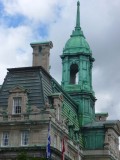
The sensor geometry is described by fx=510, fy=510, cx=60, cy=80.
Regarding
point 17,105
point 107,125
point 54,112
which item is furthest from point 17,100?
point 107,125

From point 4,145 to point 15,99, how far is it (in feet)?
19.0

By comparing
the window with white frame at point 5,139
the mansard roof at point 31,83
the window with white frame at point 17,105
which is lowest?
the window with white frame at point 5,139

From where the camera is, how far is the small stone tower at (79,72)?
8225cm

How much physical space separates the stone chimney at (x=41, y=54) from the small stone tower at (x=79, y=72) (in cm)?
1278

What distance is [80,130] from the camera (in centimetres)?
7806

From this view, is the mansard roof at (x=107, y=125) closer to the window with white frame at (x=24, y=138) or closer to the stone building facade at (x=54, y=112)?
the stone building facade at (x=54, y=112)

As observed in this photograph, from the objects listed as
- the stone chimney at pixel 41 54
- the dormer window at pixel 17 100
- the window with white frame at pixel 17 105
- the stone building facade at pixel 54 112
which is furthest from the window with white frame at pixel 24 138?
the stone chimney at pixel 41 54

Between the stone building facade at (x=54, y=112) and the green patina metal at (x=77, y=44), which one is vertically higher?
the green patina metal at (x=77, y=44)

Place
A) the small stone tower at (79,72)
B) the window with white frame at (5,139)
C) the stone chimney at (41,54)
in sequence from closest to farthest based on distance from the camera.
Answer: the window with white frame at (5,139)
the stone chimney at (41,54)
the small stone tower at (79,72)

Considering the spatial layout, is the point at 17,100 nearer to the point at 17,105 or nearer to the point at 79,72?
the point at 17,105

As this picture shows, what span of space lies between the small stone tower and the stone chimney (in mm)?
12783

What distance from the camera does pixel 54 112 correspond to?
6188 cm

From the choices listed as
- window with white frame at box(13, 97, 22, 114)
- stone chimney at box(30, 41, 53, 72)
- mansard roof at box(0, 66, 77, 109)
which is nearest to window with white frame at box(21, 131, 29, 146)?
window with white frame at box(13, 97, 22, 114)

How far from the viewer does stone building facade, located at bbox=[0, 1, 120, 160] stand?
59969 mm
